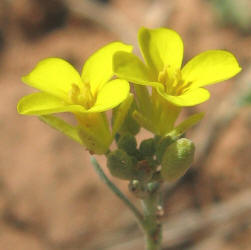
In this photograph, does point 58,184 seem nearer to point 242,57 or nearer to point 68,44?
point 68,44

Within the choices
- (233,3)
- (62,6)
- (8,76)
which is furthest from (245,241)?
(62,6)

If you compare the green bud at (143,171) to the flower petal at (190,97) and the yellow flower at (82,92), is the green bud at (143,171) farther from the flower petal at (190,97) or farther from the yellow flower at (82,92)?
the flower petal at (190,97)

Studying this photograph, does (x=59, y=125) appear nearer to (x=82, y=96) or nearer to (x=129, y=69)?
(x=82, y=96)

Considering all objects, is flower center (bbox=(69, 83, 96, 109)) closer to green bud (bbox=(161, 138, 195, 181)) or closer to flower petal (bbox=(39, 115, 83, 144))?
flower petal (bbox=(39, 115, 83, 144))

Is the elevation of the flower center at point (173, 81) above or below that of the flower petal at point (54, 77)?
above

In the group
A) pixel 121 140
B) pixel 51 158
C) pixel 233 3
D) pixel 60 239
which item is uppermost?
pixel 121 140

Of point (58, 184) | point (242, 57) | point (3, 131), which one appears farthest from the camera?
point (242, 57)

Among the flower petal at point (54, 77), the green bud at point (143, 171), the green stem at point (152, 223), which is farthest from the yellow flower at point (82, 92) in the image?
the green stem at point (152, 223)
